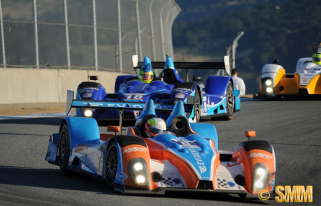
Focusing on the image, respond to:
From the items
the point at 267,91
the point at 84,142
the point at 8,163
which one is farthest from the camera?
the point at 267,91

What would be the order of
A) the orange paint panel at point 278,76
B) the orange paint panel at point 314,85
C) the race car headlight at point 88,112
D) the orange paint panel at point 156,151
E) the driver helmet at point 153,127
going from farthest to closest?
the orange paint panel at point 278,76
the orange paint panel at point 314,85
the race car headlight at point 88,112
the driver helmet at point 153,127
the orange paint panel at point 156,151

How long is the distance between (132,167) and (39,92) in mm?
17516

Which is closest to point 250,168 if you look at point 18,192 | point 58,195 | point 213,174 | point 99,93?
point 213,174

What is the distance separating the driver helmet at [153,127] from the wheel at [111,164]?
0.81 metres

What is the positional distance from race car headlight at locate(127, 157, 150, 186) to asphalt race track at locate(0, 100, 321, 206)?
192mm

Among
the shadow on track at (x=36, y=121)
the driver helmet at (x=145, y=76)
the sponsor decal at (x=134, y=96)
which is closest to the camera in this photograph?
the sponsor decal at (x=134, y=96)

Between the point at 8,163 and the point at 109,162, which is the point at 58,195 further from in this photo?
the point at 8,163

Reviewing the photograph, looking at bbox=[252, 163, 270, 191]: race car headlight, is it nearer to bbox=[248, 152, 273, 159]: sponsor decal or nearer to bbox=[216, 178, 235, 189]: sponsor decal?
bbox=[248, 152, 273, 159]: sponsor decal

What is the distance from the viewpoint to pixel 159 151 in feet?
26.3

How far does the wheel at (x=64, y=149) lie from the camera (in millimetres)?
9344

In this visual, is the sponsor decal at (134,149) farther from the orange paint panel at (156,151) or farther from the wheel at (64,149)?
the wheel at (64,149)

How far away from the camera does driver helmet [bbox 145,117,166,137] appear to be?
8.75 m

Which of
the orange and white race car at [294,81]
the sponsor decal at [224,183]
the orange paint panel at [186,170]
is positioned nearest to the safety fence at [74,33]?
the orange and white race car at [294,81]

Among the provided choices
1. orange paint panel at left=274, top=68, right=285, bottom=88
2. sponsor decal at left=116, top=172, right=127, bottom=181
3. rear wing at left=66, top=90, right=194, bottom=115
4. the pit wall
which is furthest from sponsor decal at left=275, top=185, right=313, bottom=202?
the pit wall
